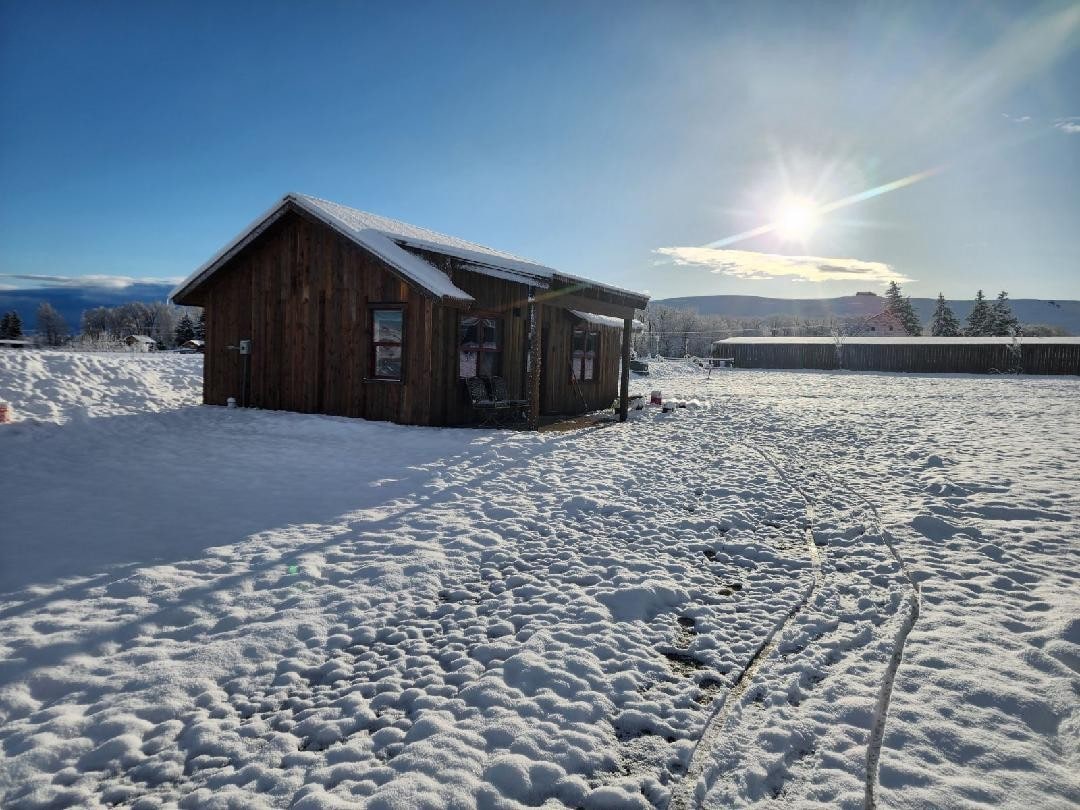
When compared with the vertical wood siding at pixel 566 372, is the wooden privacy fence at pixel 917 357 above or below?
above

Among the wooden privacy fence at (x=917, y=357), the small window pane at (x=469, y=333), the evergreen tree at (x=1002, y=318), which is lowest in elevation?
the small window pane at (x=469, y=333)

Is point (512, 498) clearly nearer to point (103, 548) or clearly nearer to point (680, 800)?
point (103, 548)

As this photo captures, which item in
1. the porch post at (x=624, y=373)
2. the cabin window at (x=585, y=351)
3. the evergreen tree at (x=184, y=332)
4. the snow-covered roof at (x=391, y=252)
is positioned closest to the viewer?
the snow-covered roof at (x=391, y=252)

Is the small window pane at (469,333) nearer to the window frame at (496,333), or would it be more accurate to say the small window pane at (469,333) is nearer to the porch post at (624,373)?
the window frame at (496,333)

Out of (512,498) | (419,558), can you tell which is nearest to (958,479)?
(512,498)

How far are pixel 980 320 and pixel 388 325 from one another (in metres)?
64.8

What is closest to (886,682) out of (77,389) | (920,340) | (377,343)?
(377,343)

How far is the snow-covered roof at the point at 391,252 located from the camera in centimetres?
1003

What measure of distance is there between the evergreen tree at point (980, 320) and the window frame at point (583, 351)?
178ft

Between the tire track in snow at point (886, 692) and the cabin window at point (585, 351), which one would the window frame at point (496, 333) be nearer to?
the cabin window at point (585, 351)

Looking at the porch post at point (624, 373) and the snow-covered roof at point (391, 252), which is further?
the porch post at point (624, 373)

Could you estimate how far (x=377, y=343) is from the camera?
11250 mm

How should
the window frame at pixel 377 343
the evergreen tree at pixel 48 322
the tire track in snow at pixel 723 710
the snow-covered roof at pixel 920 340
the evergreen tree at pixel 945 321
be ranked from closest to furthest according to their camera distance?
the tire track in snow at pixel 723 710
the window frame at pixel 377 343
the snow-covered roof at pixel 920 340
the evergreen tree at pixel 945 321
the evergreen tree at pixel 48 322

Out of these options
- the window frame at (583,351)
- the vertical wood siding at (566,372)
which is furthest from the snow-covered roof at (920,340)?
the window frame at (583,351)
